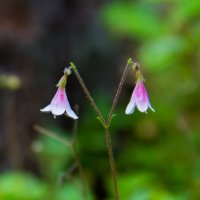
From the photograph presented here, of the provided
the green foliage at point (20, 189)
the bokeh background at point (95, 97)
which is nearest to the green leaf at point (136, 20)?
the bokeh background at point (95, 97)

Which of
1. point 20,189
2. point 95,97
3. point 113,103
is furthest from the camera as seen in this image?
point 95,97

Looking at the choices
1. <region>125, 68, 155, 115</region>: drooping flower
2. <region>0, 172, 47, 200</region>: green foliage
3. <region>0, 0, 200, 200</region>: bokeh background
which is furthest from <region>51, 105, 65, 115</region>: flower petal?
<region>0, 0, 200, 200</region>: bokeh background

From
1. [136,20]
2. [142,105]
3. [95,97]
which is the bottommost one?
[142,105]

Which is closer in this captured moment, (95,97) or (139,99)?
(139,99)

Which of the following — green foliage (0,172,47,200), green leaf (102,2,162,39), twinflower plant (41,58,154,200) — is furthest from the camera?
green leaf (102,2,162,39)

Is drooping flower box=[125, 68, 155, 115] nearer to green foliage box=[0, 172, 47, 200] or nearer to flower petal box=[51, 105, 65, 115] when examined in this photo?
flower petal box=[51, 105, 65, 115]

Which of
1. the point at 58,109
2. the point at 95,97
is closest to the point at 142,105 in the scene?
the point at 58,109

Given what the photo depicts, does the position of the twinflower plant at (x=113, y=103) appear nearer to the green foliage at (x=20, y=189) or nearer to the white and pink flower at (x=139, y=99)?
the white and pink flower at (x=139, y=99)

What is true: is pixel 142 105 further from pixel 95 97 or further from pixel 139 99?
pixel 95 97

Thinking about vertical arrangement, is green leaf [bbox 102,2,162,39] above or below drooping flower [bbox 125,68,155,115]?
above
